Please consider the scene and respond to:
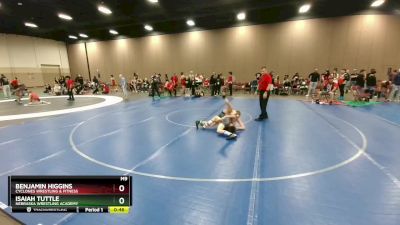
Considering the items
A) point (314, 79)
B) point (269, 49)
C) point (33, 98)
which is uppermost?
point (269, 49)

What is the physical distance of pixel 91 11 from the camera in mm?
16172

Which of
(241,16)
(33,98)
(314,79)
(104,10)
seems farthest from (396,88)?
(33,98)

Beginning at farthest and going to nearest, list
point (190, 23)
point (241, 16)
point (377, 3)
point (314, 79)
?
point (190, 23), point (241, 16), point (377, 3), point (314, 79)

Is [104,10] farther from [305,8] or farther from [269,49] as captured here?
[305,8]

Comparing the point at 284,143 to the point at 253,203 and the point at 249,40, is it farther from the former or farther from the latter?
the point at 249,40

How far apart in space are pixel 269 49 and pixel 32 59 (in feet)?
90.1

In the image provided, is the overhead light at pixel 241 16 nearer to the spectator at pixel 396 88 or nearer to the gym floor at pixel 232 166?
the spectator at pixel 396 88

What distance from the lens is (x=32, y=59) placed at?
26.3 m

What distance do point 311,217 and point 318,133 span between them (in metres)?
4.27

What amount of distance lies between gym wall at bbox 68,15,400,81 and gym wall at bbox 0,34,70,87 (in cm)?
555
